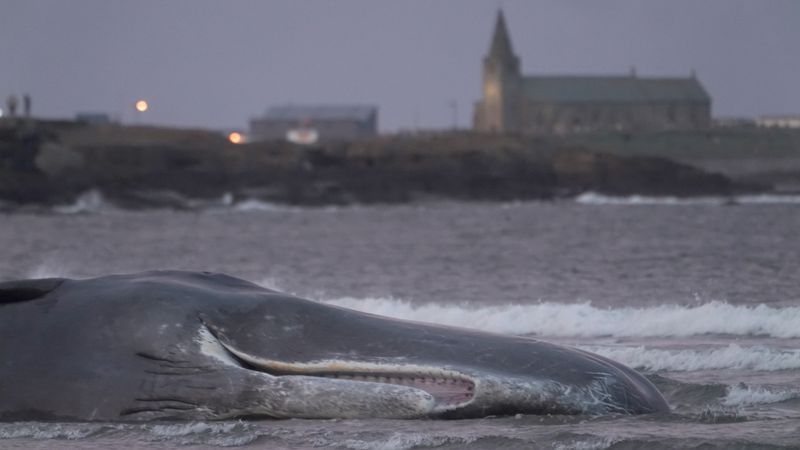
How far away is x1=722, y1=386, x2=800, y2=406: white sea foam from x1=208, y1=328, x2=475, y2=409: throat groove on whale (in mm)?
1973

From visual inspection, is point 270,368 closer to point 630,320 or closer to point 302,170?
point 630,320

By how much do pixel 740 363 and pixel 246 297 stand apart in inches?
175

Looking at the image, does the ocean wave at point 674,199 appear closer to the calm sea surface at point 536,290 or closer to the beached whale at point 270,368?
the calm sea surface at point 536,290

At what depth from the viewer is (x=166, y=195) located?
85125 mm

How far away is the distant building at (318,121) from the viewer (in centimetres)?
16662

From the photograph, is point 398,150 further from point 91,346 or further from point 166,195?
point 91,346

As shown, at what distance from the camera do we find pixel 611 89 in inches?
6944

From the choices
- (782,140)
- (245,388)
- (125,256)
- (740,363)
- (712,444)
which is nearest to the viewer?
(712,444)

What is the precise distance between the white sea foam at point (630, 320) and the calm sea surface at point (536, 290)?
28 millimetres

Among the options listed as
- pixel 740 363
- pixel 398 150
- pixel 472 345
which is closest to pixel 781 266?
pixel 740 363

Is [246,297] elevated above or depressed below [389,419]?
above

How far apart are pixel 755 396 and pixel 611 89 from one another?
169026 millimetres

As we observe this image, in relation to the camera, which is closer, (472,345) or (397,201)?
(472,345)

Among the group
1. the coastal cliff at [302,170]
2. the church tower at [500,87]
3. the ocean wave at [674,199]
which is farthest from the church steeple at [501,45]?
the ocean wave at [674,199]
